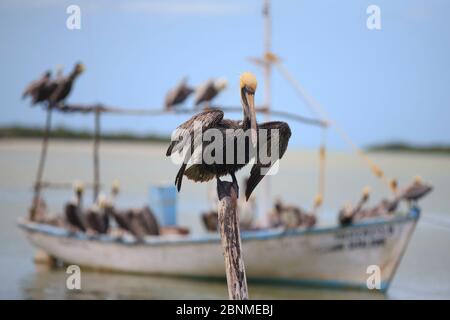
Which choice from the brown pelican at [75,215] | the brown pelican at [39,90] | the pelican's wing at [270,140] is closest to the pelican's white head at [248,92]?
the pelican's wing at [270,140]

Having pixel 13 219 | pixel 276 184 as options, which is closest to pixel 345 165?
pixel 276 184

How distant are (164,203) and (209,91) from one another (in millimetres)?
2177

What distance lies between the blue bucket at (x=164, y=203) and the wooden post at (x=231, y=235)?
10777 millimetres

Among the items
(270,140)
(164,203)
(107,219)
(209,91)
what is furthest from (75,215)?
(270,140)

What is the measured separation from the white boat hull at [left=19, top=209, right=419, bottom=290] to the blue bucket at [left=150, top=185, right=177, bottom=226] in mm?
1385

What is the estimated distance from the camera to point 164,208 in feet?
68.7

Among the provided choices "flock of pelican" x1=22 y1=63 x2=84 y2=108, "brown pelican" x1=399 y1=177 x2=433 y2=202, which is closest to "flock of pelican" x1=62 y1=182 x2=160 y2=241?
"flock of pelican" x1=22 y1=63 x2=84 y2=108

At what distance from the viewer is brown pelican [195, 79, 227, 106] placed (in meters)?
19.9

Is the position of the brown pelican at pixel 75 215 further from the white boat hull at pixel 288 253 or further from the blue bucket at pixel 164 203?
the blue bucket at pixel 164 203

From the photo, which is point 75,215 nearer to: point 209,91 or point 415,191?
point 209,91

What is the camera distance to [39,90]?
1969cm

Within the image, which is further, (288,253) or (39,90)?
(39,90)

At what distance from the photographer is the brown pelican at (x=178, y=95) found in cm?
2016

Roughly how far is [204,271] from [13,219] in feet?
36.0
